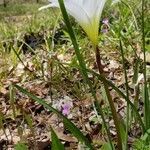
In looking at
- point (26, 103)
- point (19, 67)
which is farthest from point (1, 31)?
point (26, 103)

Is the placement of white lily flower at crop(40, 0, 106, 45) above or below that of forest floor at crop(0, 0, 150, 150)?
above

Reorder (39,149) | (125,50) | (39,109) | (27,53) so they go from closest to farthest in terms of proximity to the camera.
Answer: (39,149), (39,109), (125,50), (27,53)

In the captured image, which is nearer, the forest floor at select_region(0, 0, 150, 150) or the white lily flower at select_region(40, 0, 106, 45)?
the white lily flower at select_region(40, 0, 106, 45)

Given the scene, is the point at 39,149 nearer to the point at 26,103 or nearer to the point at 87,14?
the point at 26,103

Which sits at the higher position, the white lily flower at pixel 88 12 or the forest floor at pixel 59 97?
the white lily flower at pixel 88 12

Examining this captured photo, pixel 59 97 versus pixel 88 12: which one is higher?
pixel 88 12

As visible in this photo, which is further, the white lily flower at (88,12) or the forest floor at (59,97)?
the forest floor at (59,97)

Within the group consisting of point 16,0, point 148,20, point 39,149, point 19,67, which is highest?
point 16,0

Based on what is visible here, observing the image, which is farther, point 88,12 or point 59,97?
point 59,97
